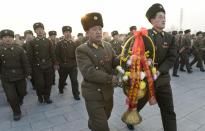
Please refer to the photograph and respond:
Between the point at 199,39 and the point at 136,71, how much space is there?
11231 mm

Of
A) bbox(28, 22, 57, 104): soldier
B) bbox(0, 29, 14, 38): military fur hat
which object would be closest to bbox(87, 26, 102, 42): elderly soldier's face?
bbox(0, 29, 14, 38): military fur hat

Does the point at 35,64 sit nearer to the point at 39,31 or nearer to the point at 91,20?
the point at 39,31

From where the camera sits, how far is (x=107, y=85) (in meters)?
3.82

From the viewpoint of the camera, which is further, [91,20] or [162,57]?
[162,57]

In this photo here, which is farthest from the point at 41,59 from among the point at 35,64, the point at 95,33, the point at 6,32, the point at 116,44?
the point at 116,44

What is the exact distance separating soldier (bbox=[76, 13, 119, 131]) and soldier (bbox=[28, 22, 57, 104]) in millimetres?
3712

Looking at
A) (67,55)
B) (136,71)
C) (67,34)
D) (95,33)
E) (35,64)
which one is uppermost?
Result: (95,33)

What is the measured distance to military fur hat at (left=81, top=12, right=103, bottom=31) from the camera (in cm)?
365

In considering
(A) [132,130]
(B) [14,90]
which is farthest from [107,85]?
(B) [14,90]

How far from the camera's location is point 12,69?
629cm

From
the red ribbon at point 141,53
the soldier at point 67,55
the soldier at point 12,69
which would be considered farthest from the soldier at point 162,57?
the soldier at point 67,55

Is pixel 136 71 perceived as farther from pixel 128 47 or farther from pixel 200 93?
pixel 200 93

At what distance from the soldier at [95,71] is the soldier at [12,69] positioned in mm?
3048

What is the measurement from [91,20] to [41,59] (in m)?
3.94
